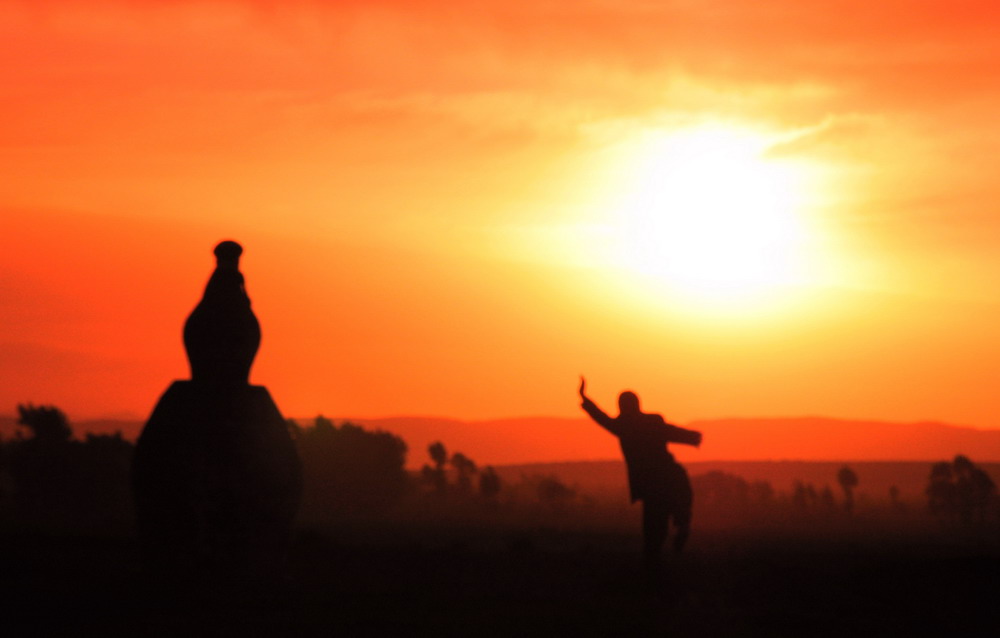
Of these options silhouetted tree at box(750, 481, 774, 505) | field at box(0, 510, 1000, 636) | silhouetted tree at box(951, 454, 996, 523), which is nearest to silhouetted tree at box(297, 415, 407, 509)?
silhouetted tree at box(951, 454, 996, 523)

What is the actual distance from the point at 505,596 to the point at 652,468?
3.93 metres

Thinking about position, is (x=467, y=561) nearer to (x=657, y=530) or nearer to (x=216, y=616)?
(x=657, y=530)

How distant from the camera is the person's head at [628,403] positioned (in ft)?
77.7

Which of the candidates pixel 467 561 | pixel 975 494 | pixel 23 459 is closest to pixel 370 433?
pixel 23 459

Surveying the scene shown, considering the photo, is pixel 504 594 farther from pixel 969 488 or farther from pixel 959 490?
pixel 959 490

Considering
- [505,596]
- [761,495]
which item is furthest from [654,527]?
[761,495]

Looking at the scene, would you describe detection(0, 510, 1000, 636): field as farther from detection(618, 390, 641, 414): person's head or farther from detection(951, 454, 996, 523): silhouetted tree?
detection(951, 454, 996, 523): silhouetted tree

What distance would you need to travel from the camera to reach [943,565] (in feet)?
78.5

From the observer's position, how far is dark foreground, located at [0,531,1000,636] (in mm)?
17797

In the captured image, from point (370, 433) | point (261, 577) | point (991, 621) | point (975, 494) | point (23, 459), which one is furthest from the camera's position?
point (975, 494)

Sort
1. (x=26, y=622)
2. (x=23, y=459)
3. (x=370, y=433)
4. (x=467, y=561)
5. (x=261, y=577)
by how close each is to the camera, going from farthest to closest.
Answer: (x=370, y=433) < (x=23, y=459) < (x=467, y=561) < (x=261, y=577) < (x=26, y=622)

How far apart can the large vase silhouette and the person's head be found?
5.73 m

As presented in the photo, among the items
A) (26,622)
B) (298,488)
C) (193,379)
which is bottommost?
(26,622)

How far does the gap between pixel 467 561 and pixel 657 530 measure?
3386mm
